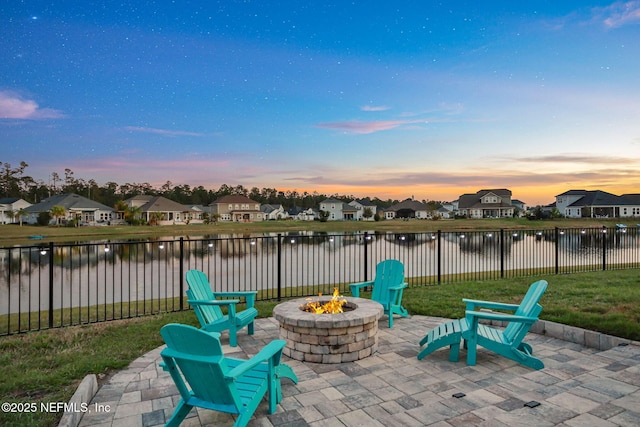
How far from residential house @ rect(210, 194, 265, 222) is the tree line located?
12359 millimetres

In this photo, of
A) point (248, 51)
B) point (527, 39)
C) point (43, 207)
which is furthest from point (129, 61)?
point (43, 207)

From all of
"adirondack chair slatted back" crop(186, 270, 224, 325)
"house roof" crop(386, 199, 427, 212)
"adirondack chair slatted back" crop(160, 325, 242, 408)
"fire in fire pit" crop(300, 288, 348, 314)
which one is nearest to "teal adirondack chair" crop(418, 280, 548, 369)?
"fire in fire pit" crop(300, 288, 348, 314)

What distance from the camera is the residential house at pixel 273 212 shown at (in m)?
83.6

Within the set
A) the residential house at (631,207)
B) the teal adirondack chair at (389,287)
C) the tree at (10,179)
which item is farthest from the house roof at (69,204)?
the residential house at (631,207)

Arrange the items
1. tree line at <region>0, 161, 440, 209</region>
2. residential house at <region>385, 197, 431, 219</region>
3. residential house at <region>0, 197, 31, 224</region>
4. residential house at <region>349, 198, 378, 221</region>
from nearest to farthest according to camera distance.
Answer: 1. residential house at <region>0, 197, 31, 224</region>
2. tree line at <region>0, 161, 440, 209</region>
3. residential house at <region>385, 197, 431, 219</region>
4. residential house at <region>349, 198, 378, 221</region>

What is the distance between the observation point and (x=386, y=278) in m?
6.52

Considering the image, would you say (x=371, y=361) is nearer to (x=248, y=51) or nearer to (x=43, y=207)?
(x=248, y=51)

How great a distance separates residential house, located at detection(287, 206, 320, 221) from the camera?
291ft

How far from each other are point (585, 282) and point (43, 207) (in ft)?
221

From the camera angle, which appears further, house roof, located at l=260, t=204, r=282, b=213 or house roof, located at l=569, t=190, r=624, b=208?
house roof, located at l=260, t=204, r=282, b=213

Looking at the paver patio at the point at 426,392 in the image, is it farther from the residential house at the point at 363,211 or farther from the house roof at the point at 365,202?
the house roof at the point at 365,202

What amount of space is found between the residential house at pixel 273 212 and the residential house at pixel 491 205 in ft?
130

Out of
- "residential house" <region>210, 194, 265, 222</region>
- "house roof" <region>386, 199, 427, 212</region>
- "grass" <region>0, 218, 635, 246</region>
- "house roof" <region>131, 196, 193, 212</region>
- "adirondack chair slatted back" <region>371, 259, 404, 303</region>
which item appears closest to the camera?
"adirondack chair slatted back" <region>371, 259, 404, 303</region>

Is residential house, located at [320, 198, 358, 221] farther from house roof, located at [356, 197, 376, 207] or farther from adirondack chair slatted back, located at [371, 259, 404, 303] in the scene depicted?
adirondack chair slatted back, located at [371, 259, 404, 303]
